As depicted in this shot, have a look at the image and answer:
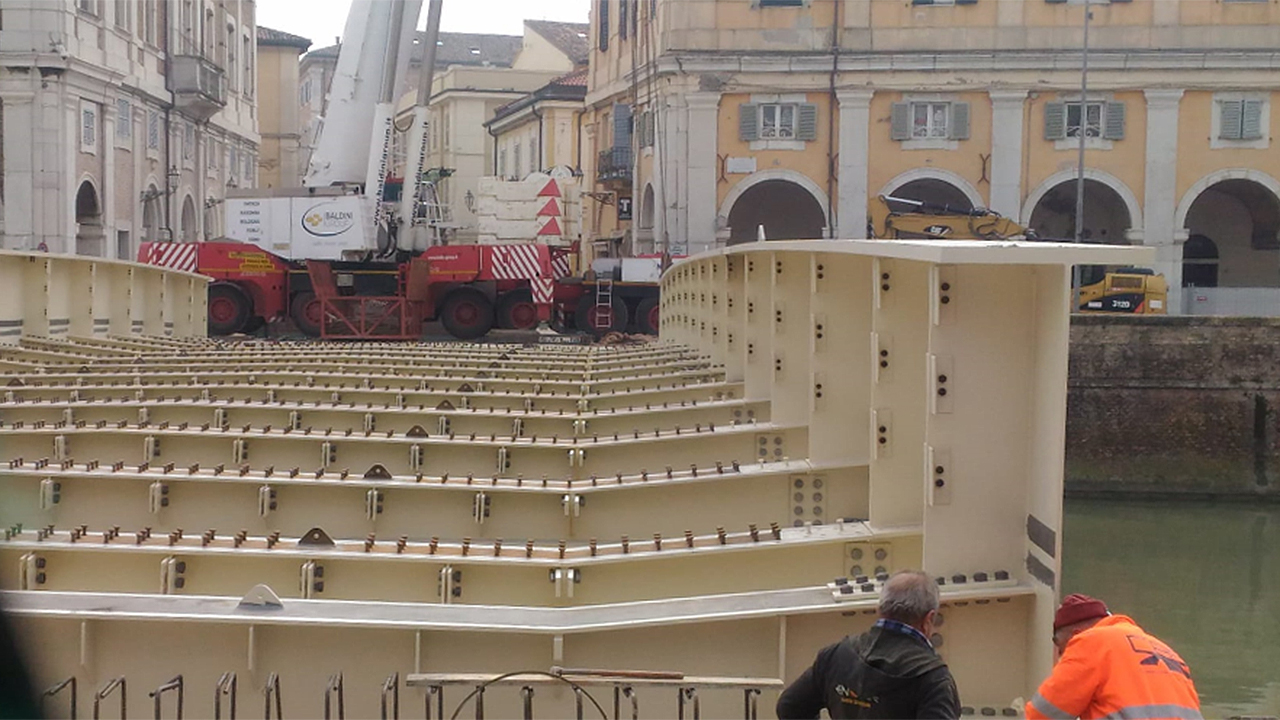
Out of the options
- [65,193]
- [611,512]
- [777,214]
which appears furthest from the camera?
[777,214]

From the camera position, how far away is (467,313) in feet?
94.5

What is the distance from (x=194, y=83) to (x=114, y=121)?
485cm

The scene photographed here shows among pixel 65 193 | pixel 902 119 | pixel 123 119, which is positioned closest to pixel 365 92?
pixel 65 193

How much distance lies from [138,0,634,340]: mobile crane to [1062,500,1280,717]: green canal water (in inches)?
495

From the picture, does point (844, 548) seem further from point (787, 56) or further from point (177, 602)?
point (787, 56)

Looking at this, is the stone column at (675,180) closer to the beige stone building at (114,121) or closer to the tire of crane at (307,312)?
the tire of crane at (307,312)

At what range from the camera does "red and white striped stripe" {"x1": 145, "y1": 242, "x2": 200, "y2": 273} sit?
90.5 feet

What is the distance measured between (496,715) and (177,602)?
1382mm

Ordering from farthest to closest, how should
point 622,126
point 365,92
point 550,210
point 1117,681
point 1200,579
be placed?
point 622,126, point 550,210, point 365,92, point 1200,579, point 1117,681

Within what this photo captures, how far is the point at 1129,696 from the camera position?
164 inches

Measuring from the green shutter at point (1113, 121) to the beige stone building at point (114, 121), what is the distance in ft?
70.9

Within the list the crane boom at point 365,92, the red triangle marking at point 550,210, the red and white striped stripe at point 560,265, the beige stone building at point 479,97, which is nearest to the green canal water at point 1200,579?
the red and white striped stripe at point 560,265

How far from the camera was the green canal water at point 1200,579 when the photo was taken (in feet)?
39.2

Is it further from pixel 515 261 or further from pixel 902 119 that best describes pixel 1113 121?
pixel 515 261
